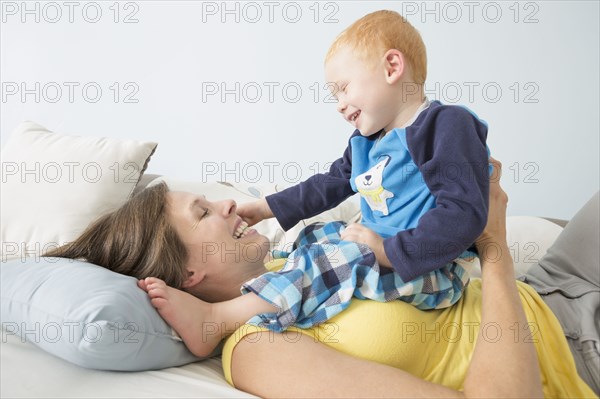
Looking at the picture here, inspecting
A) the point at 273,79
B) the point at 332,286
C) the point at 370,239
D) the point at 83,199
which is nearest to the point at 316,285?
the point at 332,286

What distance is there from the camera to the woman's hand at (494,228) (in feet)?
3.96

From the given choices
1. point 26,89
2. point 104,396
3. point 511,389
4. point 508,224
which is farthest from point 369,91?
point 26,89

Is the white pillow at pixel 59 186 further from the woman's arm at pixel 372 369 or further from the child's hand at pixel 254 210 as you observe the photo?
the woman's arm at pixel 372 369

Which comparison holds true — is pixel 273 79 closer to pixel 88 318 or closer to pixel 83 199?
pixel 83 199

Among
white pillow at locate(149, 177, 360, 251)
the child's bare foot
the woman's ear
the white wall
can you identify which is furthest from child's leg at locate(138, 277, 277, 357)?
the white wall

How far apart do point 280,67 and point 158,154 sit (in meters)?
0.65

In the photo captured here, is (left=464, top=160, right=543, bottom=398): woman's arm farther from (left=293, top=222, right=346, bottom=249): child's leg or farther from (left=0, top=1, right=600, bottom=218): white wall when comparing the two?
(left=0, top=1, right=600, bottom=218): white wall

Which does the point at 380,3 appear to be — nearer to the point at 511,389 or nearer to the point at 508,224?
the point at 508,224

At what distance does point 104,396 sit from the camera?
3.36 feet

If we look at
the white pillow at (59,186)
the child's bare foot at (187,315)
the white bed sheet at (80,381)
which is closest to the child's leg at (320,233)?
the child's bare foot at (187,315)

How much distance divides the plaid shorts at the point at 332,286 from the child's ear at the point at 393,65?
0.34 metres

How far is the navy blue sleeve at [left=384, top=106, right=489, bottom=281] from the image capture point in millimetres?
1108

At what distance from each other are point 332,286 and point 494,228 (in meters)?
0.34

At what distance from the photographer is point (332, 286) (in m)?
1.19
